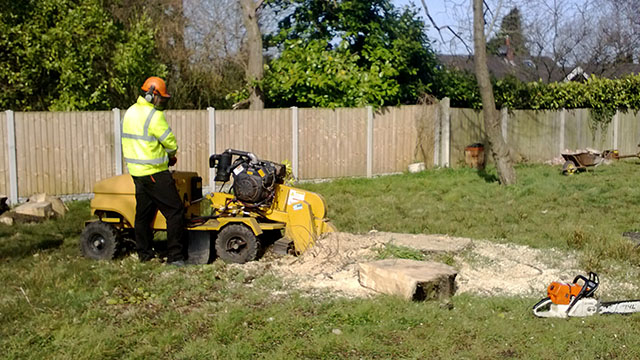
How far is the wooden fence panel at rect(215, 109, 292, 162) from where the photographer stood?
581 inches

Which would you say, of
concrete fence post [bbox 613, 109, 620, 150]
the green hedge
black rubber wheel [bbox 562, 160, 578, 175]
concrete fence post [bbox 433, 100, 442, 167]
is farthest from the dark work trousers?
concrete fence post [bbox 613, 109, 620, 150]

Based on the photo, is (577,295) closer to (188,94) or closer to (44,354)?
(44,354)

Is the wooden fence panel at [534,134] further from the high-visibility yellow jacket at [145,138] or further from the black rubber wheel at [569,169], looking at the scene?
the high-visibility yellow jacket at [145,138]

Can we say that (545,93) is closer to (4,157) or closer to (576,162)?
(576,162)

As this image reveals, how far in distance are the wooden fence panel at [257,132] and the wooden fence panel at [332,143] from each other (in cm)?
44

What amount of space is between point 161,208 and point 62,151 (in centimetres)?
654

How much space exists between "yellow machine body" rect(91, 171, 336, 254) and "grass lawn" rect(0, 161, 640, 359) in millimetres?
553

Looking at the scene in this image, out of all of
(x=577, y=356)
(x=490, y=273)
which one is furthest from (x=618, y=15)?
(x=577, y=356)

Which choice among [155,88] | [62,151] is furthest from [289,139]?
[155,88]

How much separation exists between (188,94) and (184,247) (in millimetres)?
11305

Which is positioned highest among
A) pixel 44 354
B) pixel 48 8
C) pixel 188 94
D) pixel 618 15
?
pixel 618 15

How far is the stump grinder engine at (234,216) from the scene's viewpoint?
25.9ft

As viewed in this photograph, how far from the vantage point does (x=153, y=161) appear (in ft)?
24.7

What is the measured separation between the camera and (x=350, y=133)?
643 inches
